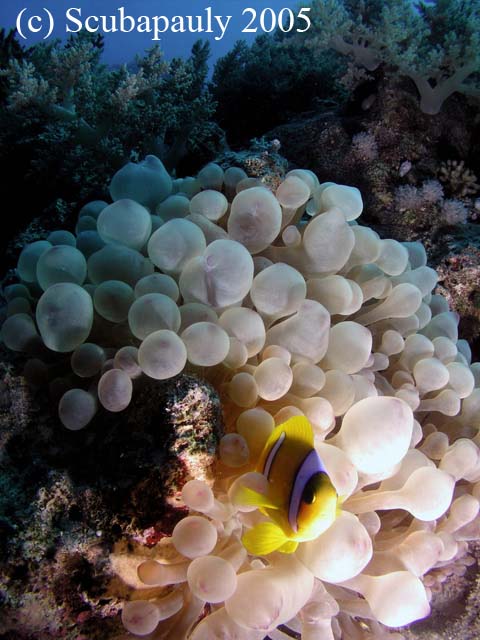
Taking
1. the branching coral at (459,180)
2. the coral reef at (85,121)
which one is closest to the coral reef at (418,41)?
the branching coral at (459,180)

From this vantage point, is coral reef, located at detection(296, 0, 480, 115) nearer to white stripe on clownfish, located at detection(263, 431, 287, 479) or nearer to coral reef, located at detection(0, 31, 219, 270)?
coral reef, located at detection(0, 31, 219, 270)

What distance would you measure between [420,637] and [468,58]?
3123 millimetres

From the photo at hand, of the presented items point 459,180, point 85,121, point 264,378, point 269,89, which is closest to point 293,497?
point 264,378

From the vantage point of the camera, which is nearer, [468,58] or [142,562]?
[142,562]

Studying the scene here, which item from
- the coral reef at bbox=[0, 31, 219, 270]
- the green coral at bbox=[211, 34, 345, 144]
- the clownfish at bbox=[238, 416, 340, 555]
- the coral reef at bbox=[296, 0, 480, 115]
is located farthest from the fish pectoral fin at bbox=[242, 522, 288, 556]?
the green coral at bbox=[211, 34, 345, 144]

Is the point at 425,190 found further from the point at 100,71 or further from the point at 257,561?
the point at 100,71

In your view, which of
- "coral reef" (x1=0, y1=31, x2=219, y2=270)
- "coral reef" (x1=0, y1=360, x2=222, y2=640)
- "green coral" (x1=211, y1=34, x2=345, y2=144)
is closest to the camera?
"coral reef" (x1=0, y1=360, x2=222, y2=640)

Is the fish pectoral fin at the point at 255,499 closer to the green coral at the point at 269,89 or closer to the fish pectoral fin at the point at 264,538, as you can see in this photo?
the fish pectoral fin at the point at 264,538

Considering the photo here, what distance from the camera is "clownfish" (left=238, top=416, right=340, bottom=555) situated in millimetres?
986

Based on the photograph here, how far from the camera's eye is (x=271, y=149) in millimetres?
2242

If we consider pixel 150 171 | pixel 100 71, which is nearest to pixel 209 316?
pixel 150 171

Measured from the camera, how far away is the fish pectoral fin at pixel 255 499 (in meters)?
0.98

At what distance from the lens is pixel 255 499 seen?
3.22ft

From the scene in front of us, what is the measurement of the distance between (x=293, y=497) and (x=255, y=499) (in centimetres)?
9
